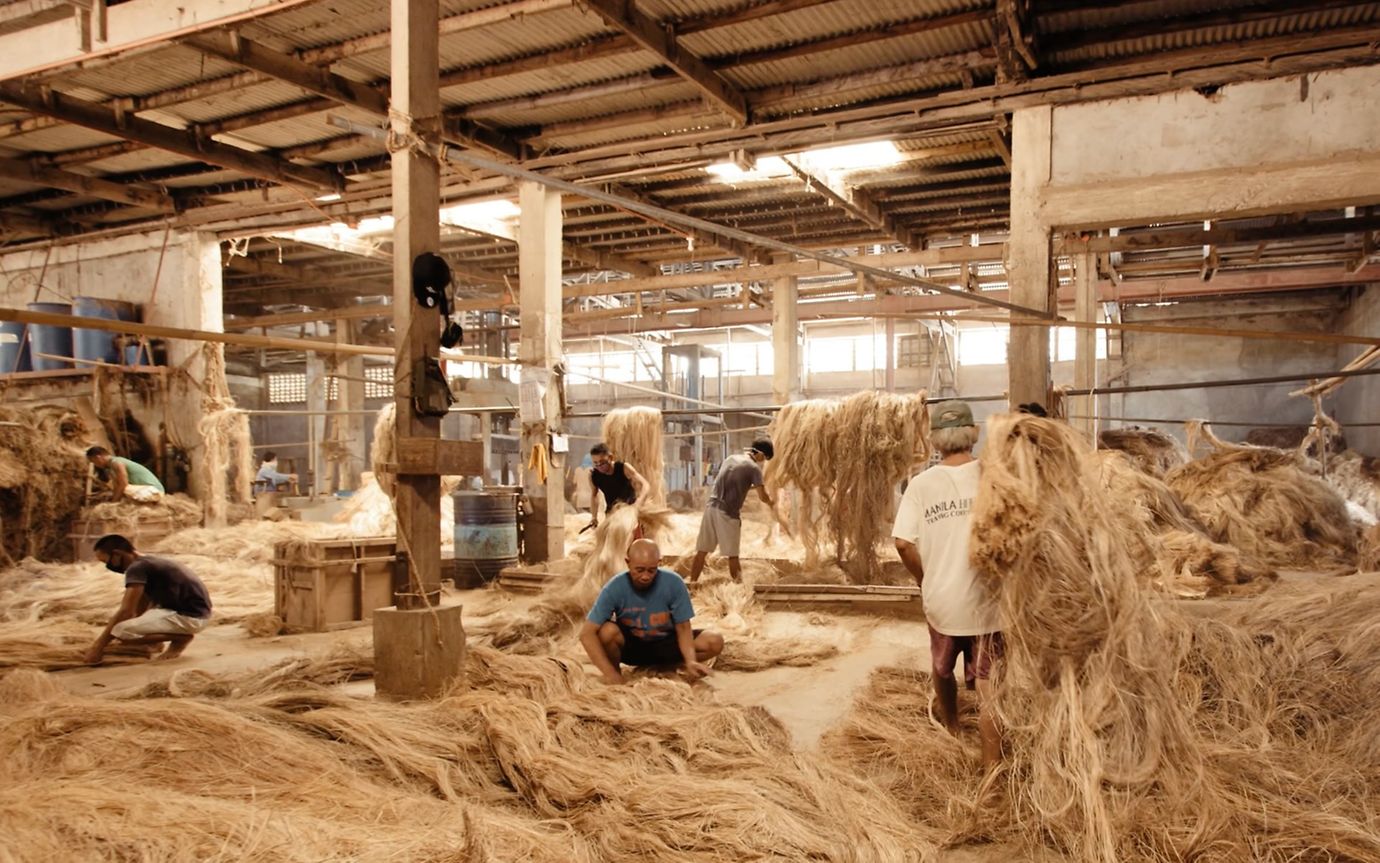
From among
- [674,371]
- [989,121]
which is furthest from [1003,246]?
[674,371]

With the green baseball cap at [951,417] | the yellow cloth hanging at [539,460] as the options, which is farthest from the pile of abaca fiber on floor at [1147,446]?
the green baseball cap at [951,417]

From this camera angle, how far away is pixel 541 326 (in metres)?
9.31

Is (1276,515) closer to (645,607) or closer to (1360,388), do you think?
(645,607)

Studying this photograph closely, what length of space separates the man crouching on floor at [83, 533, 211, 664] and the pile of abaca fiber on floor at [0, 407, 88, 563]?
4.83m

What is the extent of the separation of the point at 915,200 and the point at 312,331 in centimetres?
1542

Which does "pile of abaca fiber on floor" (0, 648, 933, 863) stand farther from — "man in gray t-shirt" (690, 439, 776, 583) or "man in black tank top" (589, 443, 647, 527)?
"man in black tank top" (589, 443, 647, 527)

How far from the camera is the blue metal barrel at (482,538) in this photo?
29.2 ft

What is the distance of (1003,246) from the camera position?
11742 mm

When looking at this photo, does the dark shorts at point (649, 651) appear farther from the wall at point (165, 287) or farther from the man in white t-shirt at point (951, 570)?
the wall at point (165, 287)

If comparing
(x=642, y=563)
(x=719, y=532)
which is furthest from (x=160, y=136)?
(x=642, y=563)

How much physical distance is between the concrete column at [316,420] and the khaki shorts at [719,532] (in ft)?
33.4

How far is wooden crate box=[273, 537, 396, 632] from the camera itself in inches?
275

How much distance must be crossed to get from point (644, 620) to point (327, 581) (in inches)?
118

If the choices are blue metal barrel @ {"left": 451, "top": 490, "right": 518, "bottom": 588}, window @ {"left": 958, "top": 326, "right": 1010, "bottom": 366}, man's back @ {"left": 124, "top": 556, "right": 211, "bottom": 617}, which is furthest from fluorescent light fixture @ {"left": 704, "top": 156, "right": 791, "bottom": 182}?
window @ {"left": 958, "top": 326, "right": 1010, "bottom": 366}
